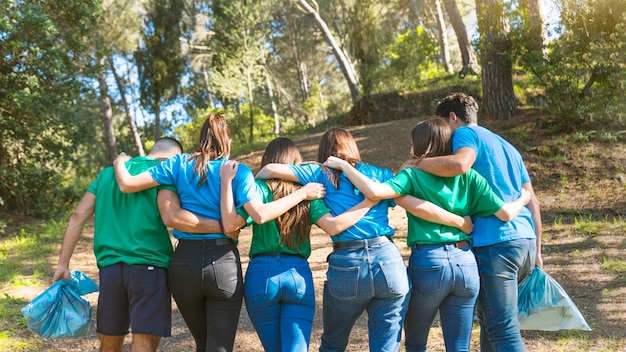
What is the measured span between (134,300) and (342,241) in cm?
120

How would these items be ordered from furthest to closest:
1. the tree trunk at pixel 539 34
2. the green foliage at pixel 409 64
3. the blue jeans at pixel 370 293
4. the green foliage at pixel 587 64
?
the green foliage at pixel 409 64, the tree trunk at pixel 539 34, the green foliage at pixel 587 64, the blue jeans at pixel 370 293

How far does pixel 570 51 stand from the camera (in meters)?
9.88

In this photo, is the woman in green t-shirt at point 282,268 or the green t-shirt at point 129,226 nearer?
the woman in green t-shirt at point 282,268

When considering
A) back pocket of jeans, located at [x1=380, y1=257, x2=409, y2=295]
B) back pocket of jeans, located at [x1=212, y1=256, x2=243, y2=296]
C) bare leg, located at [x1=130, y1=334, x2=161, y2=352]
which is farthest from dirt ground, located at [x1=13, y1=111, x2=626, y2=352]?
back pocket of jeans, located at [x1=212, y1=256, x2=243, y2=296]

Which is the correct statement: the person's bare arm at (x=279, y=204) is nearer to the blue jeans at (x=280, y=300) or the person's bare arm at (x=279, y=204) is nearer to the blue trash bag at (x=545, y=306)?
the blue jeans at (x=280, y=300)

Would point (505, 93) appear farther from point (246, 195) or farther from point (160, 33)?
point (160, 33)

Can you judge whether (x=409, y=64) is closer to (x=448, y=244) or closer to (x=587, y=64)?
(x=587, y=64)

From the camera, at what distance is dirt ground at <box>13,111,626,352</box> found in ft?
16.5

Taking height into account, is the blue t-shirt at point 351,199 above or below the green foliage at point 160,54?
below

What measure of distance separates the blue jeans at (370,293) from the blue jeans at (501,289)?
0.52 metres

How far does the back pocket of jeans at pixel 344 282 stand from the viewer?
2.96 meters

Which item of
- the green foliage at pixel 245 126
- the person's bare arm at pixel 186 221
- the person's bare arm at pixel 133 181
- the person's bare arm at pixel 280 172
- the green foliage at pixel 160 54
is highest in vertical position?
the green foliage at pixel 160 54

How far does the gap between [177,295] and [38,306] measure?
909 millimetres

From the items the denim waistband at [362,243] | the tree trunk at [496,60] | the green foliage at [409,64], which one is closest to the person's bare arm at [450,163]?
the denim waistband at [362,243]
